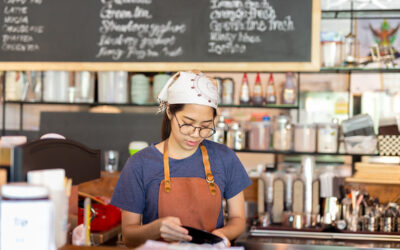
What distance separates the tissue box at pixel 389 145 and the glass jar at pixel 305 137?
0.41m

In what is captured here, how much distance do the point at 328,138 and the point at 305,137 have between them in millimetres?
145

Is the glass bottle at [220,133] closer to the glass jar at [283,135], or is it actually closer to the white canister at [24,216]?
the glass jar at [283,135]

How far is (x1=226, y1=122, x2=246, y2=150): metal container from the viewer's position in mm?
3359

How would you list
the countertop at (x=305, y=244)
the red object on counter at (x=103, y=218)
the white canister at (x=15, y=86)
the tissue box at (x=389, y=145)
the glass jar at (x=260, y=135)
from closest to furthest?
the red object on counter at (x=103, y=218) < the countertop at (x=305, y=244) < the tissue box at (x=389, y=145) < the glass jar at (x=260, y=135) < the white canister at (x=15, y=86)

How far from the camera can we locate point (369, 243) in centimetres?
254

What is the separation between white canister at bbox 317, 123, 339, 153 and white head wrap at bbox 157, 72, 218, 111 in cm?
157

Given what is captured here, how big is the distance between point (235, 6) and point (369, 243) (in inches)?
65.3

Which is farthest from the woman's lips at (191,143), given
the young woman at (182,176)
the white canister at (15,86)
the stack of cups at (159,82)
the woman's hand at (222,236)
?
the white canister at (15,86)

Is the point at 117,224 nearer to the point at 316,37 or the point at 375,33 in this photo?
the point at 316,37

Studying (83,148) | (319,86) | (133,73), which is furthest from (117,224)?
(319,86)

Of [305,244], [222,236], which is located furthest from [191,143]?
[305,244]

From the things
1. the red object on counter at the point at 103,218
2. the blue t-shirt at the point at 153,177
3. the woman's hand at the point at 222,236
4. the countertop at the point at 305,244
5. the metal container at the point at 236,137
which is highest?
the metal container at the point at 236,137

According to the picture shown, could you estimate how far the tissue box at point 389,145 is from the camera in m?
3.10

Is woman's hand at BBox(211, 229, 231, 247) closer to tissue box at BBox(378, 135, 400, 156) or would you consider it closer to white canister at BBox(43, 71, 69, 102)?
tissue box at BBox(378, 135, 400, 156)
